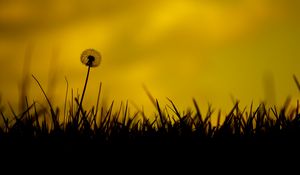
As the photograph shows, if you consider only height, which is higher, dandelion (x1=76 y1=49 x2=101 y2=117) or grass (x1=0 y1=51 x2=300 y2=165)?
dandelion (x1=76 y1=49 x2=101 y2=117)

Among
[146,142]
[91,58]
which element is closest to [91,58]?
[91,58]

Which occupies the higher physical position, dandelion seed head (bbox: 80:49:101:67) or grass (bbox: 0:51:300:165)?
dandelion seed head (bbox: 80:49:101:67)

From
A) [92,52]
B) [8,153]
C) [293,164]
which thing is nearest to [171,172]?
[293,164]

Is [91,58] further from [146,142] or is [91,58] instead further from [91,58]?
[146,142]

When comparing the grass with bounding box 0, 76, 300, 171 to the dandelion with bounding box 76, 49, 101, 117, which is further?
the dandelion with bounding box 76, 49, 101, 117

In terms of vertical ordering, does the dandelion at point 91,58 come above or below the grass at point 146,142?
above

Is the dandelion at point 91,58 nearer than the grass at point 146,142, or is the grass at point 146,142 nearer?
the grass at point 146,142

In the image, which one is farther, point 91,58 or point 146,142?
point 91,58

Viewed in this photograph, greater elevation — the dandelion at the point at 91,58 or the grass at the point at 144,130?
the dandelion at the point at 91,58
